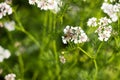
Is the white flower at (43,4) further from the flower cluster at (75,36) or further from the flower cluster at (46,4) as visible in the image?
the flower cluster at (75,36)

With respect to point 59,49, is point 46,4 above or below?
below

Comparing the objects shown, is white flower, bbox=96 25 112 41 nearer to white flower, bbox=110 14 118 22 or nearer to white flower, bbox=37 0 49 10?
white flower, bbox=110 14 118 22

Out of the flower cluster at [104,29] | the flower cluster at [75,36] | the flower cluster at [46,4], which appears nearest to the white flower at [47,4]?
the flower cluster at [46,4]

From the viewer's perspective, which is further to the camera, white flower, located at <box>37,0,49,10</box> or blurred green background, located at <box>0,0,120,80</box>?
blurred green background, located at <box>0,0,120,80</box>

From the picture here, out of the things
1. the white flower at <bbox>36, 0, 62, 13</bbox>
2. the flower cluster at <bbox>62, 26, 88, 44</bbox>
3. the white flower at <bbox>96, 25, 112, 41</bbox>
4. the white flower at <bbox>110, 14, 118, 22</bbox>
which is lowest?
the white flower at <bbox>96, 25, 112, 41</bbox>

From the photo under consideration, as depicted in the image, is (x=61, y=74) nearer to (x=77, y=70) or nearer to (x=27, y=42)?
(x=77, y=70)

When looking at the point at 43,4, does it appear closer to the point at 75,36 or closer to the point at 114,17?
the point at 75,36

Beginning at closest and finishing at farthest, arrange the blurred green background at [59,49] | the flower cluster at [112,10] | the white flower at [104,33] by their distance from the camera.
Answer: the white flower at [104,33]
the flower cluster at [112,10]
the blurred green background at [59,49]

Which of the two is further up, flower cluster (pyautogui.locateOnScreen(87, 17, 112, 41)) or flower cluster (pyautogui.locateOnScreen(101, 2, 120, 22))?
flower cluster (pyautogui.locateOnScreen(101, 2, 120, 22))

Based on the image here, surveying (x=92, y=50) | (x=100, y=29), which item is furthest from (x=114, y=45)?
(x=100, y=29)

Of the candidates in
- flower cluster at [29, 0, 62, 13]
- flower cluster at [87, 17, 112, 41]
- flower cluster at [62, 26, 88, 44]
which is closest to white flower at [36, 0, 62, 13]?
flower cluster at [29, 0, 62, 13]

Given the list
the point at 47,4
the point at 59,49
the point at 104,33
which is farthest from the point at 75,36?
the point at 59,49
